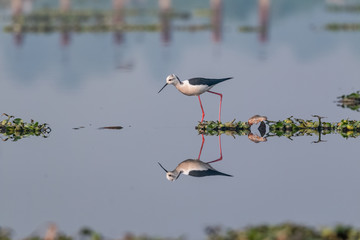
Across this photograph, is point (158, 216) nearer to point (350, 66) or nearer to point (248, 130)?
point (248, 130)

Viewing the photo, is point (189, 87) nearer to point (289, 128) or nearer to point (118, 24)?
point (289, 128)

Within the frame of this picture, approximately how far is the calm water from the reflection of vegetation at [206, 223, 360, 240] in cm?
47

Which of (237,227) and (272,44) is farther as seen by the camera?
(272,44)

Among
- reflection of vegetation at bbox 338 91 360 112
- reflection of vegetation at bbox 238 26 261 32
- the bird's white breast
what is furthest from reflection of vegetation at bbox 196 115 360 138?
reflection of vegetation at bbox 238 26 261 32

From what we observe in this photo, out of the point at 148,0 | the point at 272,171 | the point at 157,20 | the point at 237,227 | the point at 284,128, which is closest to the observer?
the point at 237,227

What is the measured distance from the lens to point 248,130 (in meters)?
16.4

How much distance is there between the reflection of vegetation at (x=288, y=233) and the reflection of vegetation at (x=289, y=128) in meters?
6.53

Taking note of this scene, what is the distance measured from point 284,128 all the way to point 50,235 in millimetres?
8078

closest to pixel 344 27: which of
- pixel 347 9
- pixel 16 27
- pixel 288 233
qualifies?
pixel 16 27

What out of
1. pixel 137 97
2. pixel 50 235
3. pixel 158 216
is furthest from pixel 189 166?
pixel 137 97

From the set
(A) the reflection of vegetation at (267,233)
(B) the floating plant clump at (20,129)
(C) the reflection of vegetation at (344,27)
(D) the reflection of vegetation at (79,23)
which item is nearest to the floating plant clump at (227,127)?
(B) the floating plant clump at (20,129)

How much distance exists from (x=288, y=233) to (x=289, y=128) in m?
7.14

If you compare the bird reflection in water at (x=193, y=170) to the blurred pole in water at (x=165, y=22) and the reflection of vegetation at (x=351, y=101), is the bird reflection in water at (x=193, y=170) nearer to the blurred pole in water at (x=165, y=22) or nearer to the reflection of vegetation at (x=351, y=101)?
the reflection of vegetation at (x=351, y=101)

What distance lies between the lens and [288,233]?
30.7 feet
